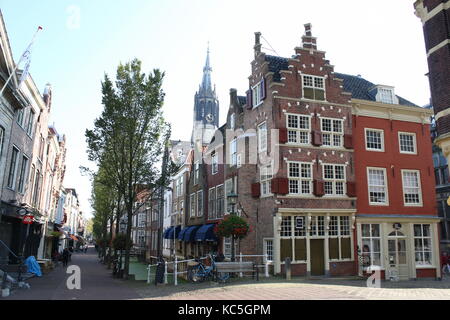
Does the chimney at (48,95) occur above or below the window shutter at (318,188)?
above

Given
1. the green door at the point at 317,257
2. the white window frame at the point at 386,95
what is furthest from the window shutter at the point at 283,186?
the white window frame at the point at 386,95

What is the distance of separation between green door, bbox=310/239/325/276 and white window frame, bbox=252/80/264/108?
981cm

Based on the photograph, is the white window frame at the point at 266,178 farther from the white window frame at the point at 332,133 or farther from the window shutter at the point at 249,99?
the window shutter at the point at 249,99

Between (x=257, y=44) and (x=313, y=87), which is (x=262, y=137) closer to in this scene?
(x=313, y=87)

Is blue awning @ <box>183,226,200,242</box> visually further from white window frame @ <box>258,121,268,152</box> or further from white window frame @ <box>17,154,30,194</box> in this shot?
white window frame @ <box>17,154,30,194</box>

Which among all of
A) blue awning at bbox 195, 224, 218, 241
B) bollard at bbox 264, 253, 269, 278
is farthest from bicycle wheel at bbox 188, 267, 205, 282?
blue awning at bbox 195, 224, 218, 241

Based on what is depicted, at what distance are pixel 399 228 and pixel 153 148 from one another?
17611 mm

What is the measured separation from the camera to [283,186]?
871 inches

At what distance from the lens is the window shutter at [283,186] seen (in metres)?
22.0

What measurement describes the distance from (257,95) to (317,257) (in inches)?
454

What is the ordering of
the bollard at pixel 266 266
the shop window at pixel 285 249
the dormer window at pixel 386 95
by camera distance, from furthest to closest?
the dormer window at pixel 386 95 → the shop window at pixel 285 249 → the bollard at pixel 266 266

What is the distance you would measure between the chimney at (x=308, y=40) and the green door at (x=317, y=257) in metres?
12.8

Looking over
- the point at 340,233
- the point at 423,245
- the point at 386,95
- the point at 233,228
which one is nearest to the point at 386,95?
the point at 386,95
